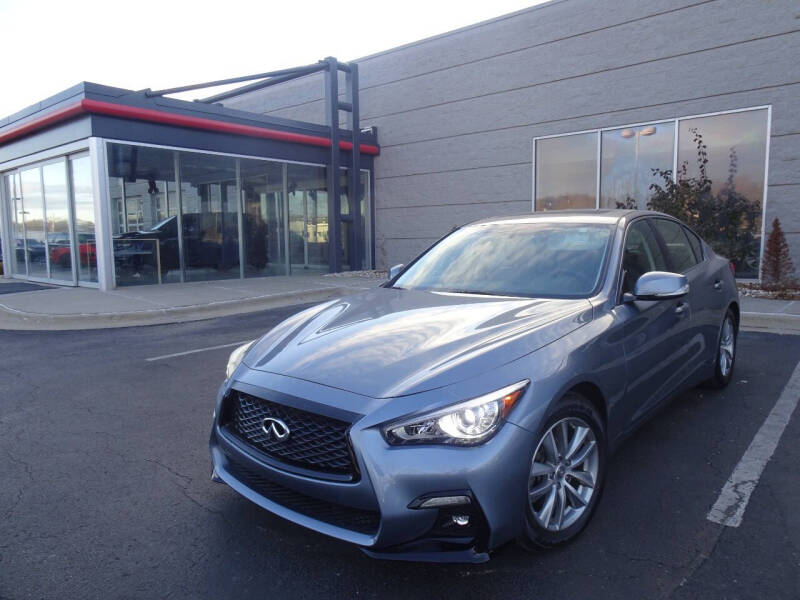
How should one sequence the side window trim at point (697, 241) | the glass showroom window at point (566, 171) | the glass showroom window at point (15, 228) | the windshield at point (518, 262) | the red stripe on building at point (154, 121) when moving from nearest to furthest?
the windshield at point (518, 262) < the side window trim at point (697, 241) < the red stripe on building at point (154, 121) < the glass showroom window at point (566, 171) < the glass showroom window at point (15, 228)

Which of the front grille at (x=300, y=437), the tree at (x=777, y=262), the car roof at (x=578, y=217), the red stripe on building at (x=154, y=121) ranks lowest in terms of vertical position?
the front grille at (x=300, y=437)

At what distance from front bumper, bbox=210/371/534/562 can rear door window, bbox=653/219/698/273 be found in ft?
8.67

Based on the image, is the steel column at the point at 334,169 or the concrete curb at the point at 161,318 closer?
the concrete curb at the point at 161,318

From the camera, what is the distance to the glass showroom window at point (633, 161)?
12.9 m

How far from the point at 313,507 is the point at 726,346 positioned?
425cm

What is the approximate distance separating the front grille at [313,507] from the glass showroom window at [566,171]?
41.6ft

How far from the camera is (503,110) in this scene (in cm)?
1537

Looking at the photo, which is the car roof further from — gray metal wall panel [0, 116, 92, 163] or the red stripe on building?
gray metal wall panel [0, 116, 92, 163]

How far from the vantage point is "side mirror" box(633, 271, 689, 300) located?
3.33 meters

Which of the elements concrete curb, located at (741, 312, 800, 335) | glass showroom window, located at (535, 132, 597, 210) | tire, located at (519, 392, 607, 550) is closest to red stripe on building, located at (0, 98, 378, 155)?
glass showroom window, located at (535, 132, 597, 210)

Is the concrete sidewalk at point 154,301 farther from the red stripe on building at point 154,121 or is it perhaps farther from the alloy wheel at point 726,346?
the alloy wheel at point 726,346

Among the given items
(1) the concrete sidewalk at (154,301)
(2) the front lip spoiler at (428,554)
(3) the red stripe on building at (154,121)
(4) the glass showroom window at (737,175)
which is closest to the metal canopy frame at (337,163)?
(3) the red stripe on building at (154,121)

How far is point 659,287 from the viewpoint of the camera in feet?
10.9

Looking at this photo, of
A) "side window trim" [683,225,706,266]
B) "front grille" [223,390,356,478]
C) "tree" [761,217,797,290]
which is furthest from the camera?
"tree" [761,217,797,290]
